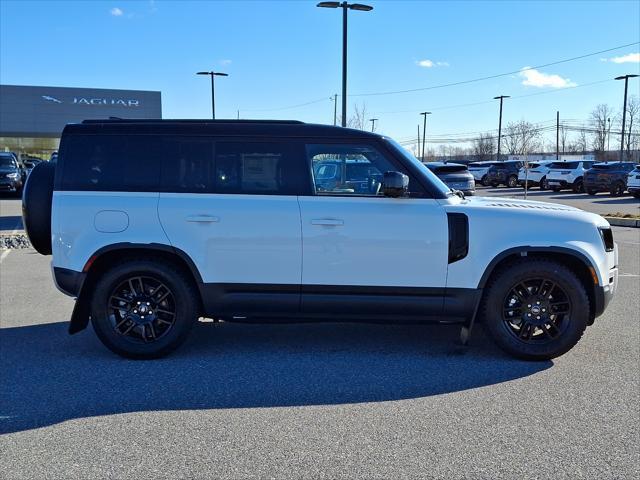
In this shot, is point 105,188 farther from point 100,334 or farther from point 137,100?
point 137,100

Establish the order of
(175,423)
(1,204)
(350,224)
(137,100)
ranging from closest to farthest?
(175,423)
(350,224)
(1,204)
(137,100)

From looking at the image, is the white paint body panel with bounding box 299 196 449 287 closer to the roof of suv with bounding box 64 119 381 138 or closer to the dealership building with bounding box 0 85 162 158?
the roof of suv with bounding box 64 119 381 138

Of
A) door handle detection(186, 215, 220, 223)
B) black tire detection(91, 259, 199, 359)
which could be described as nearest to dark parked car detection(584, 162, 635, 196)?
door handle detection(186, 215, 220, 223)

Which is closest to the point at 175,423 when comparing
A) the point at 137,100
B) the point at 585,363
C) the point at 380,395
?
the point at 380,395

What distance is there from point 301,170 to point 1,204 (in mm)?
18709

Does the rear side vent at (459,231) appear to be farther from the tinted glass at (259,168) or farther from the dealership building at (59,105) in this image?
the dealership building at (59,105)

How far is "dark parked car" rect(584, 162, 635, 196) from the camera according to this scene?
88.1 feet

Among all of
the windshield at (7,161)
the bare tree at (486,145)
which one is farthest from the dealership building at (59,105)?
the bare tree at (486,145)

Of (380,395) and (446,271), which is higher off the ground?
(446,271)

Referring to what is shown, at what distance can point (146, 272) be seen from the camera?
16.1 ft

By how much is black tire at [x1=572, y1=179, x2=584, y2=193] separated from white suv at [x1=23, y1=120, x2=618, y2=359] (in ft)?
90.6

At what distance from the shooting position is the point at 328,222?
476 cm

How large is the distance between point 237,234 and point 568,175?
95.8ft

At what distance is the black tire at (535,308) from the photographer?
15.9 feet
